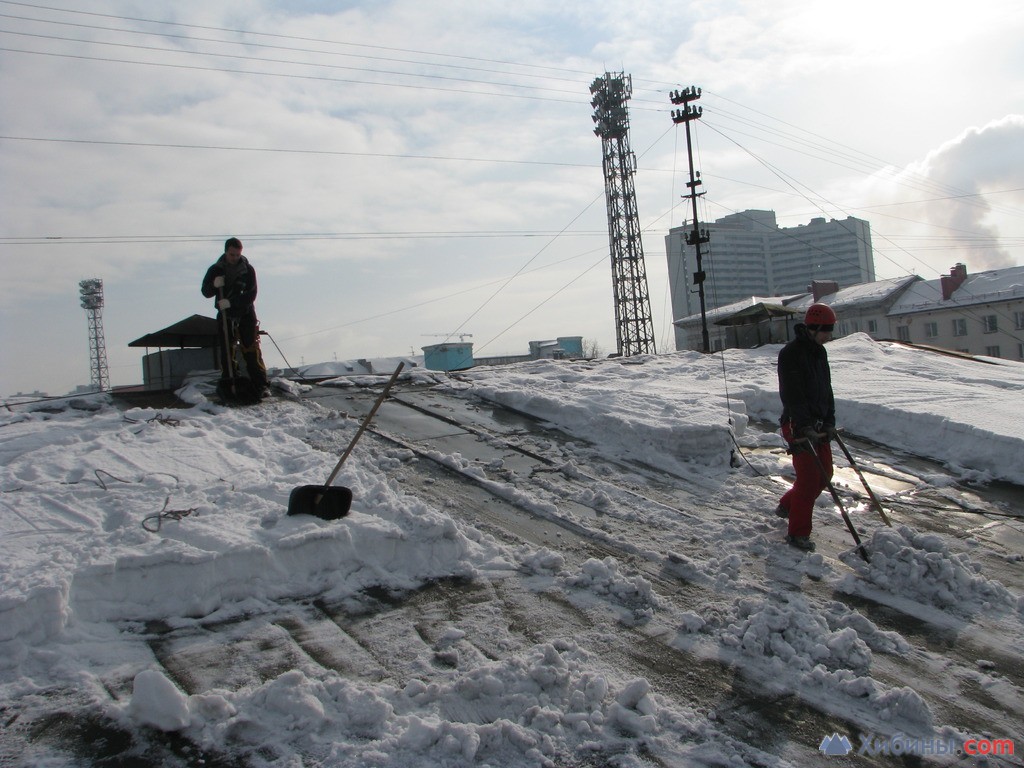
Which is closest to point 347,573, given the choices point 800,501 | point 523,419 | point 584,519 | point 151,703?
point 151,703

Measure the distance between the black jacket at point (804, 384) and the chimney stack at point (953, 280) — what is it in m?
45.8

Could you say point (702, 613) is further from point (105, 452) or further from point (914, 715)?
point (105, 452)

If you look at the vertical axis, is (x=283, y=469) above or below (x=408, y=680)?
above

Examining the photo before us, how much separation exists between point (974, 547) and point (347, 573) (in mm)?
4705

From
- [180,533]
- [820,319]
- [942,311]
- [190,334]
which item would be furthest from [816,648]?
[942,311]

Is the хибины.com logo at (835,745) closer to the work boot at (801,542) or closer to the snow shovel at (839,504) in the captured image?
the snow shovel at (839,504)

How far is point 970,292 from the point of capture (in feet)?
143

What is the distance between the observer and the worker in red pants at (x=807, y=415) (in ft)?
17.3

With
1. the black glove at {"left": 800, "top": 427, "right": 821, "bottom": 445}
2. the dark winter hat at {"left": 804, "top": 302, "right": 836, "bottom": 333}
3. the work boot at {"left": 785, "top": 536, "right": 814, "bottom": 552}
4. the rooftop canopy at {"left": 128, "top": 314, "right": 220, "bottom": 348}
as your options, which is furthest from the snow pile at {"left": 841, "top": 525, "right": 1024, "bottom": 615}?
the rooftop canopy at {"left": 128, "top": 314, "right": 220, "bottom": 348}

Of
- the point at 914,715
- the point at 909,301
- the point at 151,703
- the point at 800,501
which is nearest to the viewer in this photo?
the point at 151,703

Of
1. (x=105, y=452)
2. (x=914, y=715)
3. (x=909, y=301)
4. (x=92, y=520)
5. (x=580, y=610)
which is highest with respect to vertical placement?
(x=909, y=301)

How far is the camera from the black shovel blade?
459cm

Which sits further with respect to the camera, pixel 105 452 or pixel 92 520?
pixel 105 452

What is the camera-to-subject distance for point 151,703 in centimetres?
277
